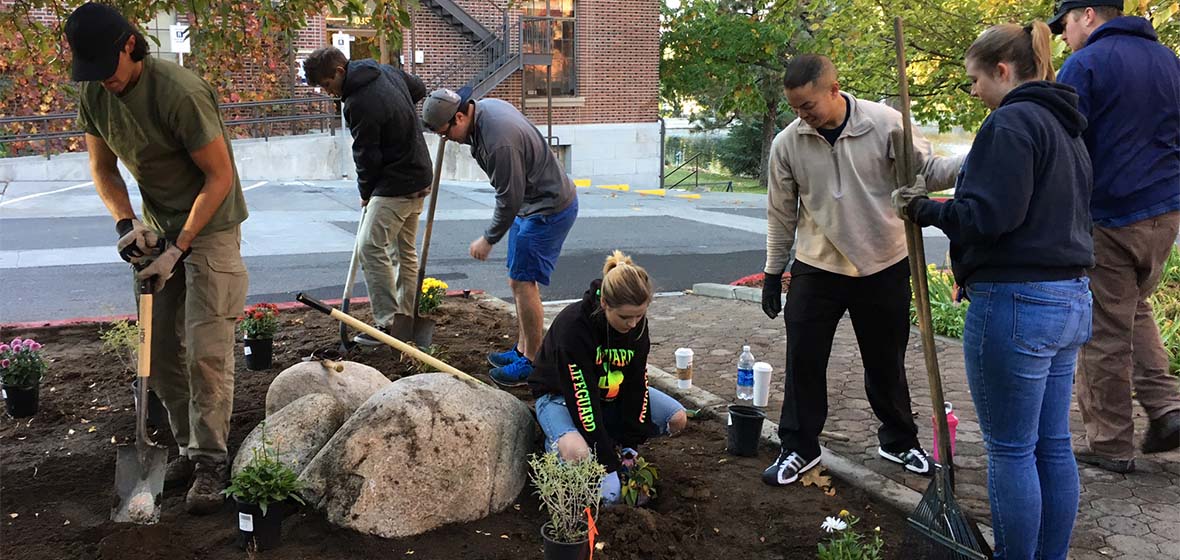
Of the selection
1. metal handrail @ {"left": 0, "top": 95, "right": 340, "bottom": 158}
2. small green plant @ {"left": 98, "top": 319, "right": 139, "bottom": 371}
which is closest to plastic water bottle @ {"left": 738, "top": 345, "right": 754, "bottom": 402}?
small green plant @ {"left": 98, "top": 319, "right": 139, "bottom": 371}

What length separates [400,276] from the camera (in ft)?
21.6

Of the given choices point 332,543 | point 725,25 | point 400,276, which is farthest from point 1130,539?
point 725,25

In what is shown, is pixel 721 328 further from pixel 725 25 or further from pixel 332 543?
pixel 725 25

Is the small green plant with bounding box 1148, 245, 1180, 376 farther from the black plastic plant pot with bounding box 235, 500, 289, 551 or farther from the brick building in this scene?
the brick building

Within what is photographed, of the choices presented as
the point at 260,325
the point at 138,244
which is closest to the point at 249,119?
the point at 260,325

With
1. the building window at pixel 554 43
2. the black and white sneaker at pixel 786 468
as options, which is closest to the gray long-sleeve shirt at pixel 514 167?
the black and white sneaker at pixel 786 468

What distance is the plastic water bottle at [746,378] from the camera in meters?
5.28

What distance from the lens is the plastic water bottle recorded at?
5277 millimetres

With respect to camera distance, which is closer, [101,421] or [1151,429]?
[1151,429]

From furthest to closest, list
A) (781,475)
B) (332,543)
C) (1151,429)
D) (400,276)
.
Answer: (400,276)
(1151,429)
(781,475)
(332,543)

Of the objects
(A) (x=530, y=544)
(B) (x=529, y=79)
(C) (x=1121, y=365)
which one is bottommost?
(A) (x=530, y=544)

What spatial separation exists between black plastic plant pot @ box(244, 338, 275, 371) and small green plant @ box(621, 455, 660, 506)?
2921mm

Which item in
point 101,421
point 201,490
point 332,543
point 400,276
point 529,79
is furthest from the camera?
point 529,79

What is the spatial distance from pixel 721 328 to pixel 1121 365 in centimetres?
361
